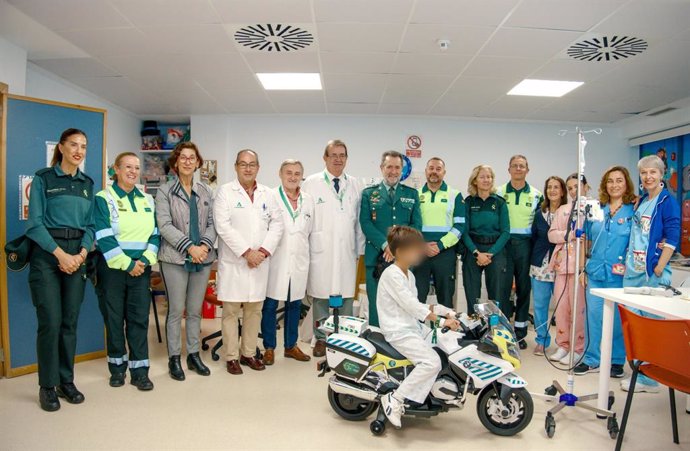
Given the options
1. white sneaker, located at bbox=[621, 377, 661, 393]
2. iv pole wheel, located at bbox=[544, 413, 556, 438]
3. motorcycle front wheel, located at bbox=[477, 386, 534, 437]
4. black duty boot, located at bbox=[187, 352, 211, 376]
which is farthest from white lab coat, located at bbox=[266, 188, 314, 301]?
white sneaker, located at bbox=[621, 377, 661, 393]

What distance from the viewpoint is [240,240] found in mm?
3062

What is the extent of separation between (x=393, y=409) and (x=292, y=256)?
154cm

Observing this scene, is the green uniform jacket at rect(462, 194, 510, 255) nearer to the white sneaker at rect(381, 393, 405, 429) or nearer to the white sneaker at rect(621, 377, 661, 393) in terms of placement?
the white sneaker at rect(621, 377, 661, 393)

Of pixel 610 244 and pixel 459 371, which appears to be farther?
pixel 610 244

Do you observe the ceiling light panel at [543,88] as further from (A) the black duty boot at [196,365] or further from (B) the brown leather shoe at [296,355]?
(A) the black duty boot at [196,365]

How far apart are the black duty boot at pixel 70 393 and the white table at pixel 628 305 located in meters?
3.06

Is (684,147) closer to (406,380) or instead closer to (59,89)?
(406,380)

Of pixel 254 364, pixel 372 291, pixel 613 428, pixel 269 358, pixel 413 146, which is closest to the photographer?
pixel 613 428

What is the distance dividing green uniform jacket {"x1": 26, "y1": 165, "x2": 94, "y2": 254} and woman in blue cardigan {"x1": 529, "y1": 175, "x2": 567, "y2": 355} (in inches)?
135

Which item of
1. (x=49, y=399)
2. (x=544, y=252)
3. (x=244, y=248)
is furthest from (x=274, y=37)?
(x=49, y=399)

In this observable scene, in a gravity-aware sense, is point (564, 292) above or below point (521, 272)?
below

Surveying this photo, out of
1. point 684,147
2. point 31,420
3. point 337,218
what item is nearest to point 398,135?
point 337,218

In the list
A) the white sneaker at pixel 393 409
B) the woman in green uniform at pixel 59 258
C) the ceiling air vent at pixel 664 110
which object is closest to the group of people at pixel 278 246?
the woman in green uniform at pixel 59 258

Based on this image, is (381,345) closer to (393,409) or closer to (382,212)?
(393,409)
